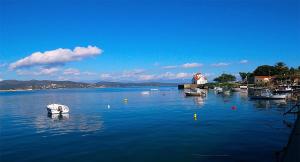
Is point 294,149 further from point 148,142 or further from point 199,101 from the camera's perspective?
point 199,101

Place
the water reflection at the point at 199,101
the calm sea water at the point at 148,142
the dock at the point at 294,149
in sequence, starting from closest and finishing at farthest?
1. the dock at the point at 294,149
2. the calm sea water at the point at 148,142
3. the water reflection at the point at 199,101

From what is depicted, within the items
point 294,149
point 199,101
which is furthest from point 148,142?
point 199,101

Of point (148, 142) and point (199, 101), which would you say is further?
point (199, 101)

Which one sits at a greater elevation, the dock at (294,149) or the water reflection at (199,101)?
the dock at (294,149)

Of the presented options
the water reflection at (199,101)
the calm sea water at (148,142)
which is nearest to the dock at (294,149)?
the calm sea water at (148,142)

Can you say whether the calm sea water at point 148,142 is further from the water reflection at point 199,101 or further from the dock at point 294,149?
the water reflection at point 199,101

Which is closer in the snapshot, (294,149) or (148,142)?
(294,149)

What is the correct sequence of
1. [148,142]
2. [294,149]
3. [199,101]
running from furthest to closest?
[199,101] → [148,142] → [294,149]

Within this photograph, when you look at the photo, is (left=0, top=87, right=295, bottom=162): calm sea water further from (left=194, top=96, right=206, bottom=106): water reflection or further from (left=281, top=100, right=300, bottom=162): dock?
(left=194, top=96, right=206, bottom=106): water reflection

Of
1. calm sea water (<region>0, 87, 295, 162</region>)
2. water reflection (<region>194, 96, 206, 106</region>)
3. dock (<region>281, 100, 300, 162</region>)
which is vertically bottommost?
calm sea water (<region>0, 87, 295, 162</region>)

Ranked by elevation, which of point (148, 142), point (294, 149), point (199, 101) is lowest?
point (148, 142)

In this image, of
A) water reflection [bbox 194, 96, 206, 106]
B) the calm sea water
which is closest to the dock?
the calm sea water

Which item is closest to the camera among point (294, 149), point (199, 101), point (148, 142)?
point (294, 149)

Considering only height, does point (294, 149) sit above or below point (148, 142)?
above
